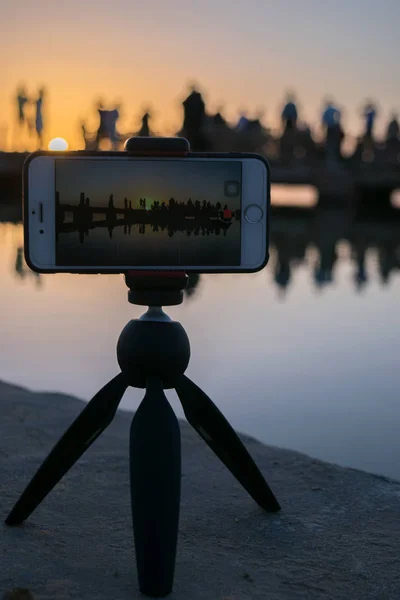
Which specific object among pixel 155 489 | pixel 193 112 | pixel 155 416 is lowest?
pixel 155 489

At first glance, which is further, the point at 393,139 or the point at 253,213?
the point at 393,139

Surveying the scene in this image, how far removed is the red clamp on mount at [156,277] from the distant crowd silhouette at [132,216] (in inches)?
4.3

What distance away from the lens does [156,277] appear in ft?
6.61

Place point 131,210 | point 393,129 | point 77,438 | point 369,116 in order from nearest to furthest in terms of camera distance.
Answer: point 131,210 → point 77,438 → point 369,116 → point 393,129

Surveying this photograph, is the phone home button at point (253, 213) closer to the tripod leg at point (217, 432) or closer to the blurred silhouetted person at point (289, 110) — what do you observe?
the tripod leg at point (217, 432)

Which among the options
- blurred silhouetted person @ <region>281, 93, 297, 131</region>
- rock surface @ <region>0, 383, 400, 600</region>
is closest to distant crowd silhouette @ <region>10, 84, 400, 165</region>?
blurred silhouetted person @ <region>281, 93, 297, 131</region>

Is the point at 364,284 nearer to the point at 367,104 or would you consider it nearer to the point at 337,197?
the point at 367,104

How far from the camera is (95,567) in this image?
7.13 feet

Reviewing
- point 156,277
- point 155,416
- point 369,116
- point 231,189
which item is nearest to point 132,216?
point 156,277

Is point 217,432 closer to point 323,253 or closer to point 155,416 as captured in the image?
point 155,416

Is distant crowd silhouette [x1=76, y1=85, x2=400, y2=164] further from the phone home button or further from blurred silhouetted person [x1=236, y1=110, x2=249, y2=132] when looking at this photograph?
the phone home button

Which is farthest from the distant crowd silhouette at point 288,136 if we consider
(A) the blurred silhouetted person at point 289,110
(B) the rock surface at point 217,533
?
(B) the rock surface at point 217,533

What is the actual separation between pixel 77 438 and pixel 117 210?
689mm

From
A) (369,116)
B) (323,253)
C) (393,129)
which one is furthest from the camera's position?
(393,129)
